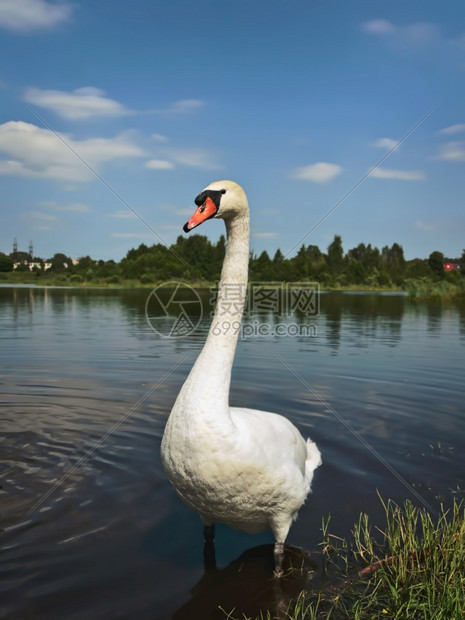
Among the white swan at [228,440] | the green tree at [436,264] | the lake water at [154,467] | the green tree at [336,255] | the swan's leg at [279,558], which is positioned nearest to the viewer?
the white swan at [228,440]

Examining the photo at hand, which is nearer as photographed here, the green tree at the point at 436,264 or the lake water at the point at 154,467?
the lake water at the point at 154,467

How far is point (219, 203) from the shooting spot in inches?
180

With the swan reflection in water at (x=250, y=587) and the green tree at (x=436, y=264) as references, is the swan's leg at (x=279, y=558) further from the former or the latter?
the green tree at (x=436, y=264)

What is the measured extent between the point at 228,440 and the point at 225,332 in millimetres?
946

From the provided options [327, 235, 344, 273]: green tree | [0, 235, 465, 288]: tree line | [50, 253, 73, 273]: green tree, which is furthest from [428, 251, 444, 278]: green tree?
[50, 253, 73, 273]: green tree

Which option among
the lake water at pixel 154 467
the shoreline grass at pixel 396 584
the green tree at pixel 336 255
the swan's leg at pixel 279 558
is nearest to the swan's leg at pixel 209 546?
the lake water at pixel 154 467

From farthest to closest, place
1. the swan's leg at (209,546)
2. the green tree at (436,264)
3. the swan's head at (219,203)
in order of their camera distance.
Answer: the green tree at (436,264)
the swan's leg at (209,546)
the swan's head at (219,203)

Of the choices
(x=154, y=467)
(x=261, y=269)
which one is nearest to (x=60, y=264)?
(x=261, y=269)

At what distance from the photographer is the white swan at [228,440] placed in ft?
14.0

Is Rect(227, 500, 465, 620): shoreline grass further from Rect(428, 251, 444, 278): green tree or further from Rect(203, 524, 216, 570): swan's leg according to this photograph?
Rect(428, 251, 444, 278): green tree

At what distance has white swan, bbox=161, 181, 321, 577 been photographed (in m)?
4.26

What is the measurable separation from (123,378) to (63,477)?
22.2 feet

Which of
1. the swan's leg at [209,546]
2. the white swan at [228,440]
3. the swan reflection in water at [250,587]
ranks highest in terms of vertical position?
the white swan at [228,440]

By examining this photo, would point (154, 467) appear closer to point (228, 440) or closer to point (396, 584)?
point (228, 440)
